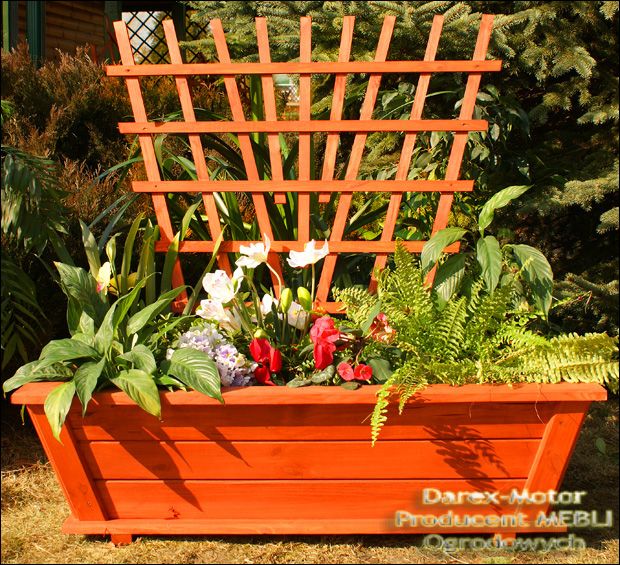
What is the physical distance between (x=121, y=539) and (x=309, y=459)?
61 centimetres

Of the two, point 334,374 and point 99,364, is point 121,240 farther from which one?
point 334,374

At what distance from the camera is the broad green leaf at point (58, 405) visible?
184cm

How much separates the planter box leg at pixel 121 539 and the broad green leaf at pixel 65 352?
0.54 m

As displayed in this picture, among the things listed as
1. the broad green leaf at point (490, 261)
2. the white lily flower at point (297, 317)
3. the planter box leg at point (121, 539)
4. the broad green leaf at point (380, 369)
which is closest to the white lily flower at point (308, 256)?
the white lily flower at point (297, 317)

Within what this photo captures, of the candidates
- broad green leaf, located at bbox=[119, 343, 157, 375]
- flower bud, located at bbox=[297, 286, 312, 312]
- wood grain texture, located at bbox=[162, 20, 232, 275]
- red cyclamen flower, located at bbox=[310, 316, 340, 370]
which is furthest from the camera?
wood grain texture, located at bbox=[162, 20, 232, 275]

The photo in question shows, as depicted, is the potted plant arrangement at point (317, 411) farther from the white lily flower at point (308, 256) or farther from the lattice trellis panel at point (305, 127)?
the lattice trellis panel at point (305, 127)

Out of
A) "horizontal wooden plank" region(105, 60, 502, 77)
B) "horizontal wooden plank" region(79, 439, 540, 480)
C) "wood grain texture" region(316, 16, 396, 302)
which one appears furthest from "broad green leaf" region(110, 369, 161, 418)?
"horizontal wooden plank" region(105, 60, 502, 77)

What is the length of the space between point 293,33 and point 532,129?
140cm

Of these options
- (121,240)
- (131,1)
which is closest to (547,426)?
(121,240)

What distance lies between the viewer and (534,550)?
212 centimetres

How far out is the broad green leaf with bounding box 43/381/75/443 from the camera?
6.05 ft

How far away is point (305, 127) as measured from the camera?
239cm

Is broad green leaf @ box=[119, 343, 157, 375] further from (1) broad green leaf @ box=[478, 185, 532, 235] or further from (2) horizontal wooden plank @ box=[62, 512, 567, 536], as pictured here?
(1) broad green leaf @ box=[478, 185, 532, 235]

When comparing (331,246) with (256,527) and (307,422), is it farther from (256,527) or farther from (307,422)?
(256,527)
